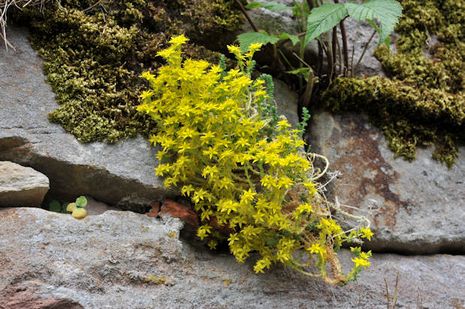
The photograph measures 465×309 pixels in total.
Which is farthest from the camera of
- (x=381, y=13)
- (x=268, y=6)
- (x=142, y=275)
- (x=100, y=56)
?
(x=268, y=6)

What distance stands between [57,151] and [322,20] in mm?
1245

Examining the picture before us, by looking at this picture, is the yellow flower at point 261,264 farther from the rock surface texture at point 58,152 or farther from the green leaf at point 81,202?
the green leaf at point 81,202

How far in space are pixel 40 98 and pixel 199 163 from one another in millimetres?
739

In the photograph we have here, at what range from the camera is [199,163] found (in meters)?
2.19

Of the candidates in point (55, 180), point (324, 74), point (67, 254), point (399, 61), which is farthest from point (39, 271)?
point (399, 61)

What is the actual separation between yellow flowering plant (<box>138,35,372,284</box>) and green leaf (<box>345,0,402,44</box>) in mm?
534

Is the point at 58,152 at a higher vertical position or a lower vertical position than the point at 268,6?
lower

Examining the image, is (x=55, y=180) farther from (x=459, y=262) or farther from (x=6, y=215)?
(x=459, y=262)

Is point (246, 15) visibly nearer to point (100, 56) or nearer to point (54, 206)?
point (100, 56)

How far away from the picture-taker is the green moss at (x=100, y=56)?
2336 mm

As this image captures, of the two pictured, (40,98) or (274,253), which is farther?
(40,98)

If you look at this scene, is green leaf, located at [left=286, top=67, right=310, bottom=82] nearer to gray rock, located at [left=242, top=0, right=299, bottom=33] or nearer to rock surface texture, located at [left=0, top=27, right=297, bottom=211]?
gray rock, located at [left=242, top=0, right=299, bottom=33]

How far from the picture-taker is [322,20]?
2371 millimetres

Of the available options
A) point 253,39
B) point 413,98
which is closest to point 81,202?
point 253,39
